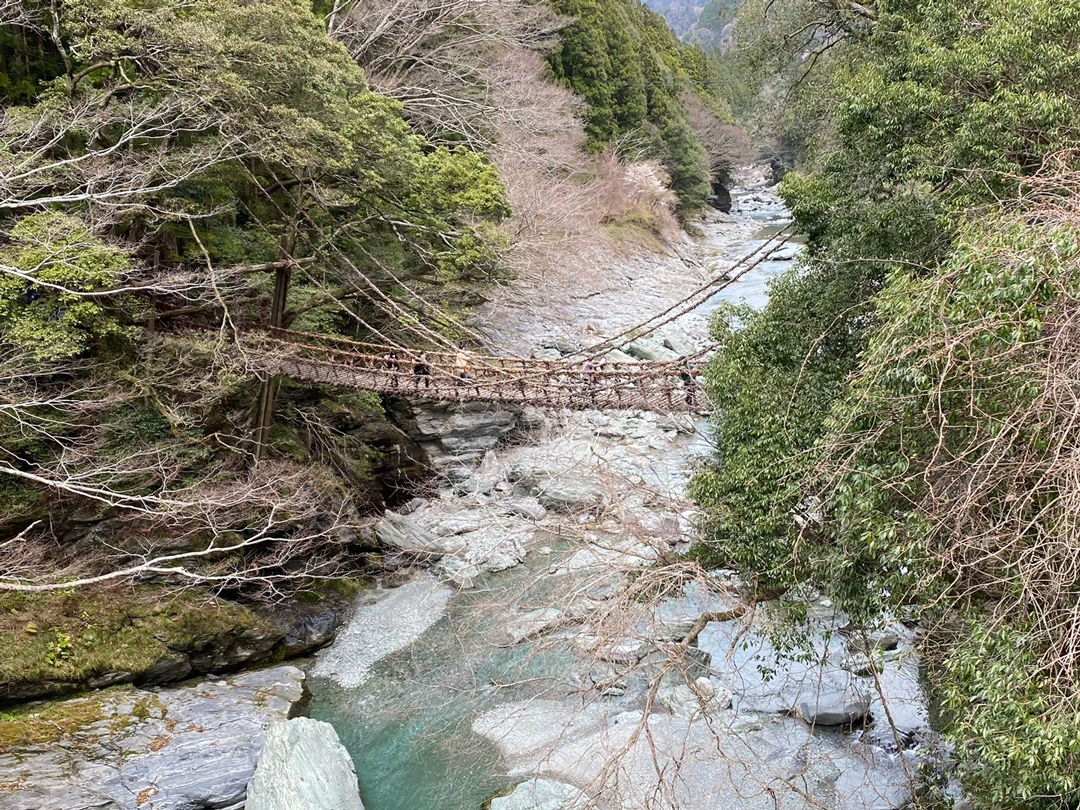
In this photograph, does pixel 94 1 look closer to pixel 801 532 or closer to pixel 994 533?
pixel 801 532

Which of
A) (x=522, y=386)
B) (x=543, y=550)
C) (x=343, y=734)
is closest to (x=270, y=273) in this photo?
(x=522, y=386)

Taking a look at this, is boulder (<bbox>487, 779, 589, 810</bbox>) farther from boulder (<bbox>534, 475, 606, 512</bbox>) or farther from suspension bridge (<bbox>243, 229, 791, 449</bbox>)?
boulder (<bbox>534, 475, 606, 512</bbox>)

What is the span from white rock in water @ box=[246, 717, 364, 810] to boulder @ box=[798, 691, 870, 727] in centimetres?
321

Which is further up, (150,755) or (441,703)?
(150,755)

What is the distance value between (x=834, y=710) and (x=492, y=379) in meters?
4.02

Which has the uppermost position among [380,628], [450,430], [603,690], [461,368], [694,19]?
[694,19]

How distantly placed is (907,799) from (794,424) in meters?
2.30

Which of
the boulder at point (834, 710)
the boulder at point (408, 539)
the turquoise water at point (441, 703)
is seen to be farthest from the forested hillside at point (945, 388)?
the boulder at point (408, 539)

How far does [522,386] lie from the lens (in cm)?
639

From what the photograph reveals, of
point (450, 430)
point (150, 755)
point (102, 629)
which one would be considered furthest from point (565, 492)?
point (150, 755)

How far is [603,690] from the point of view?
4.66 m

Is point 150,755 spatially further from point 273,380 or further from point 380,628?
point 273,380

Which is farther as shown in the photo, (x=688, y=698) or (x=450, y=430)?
(x=450, y=430)

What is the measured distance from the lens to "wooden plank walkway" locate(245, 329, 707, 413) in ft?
20.3
